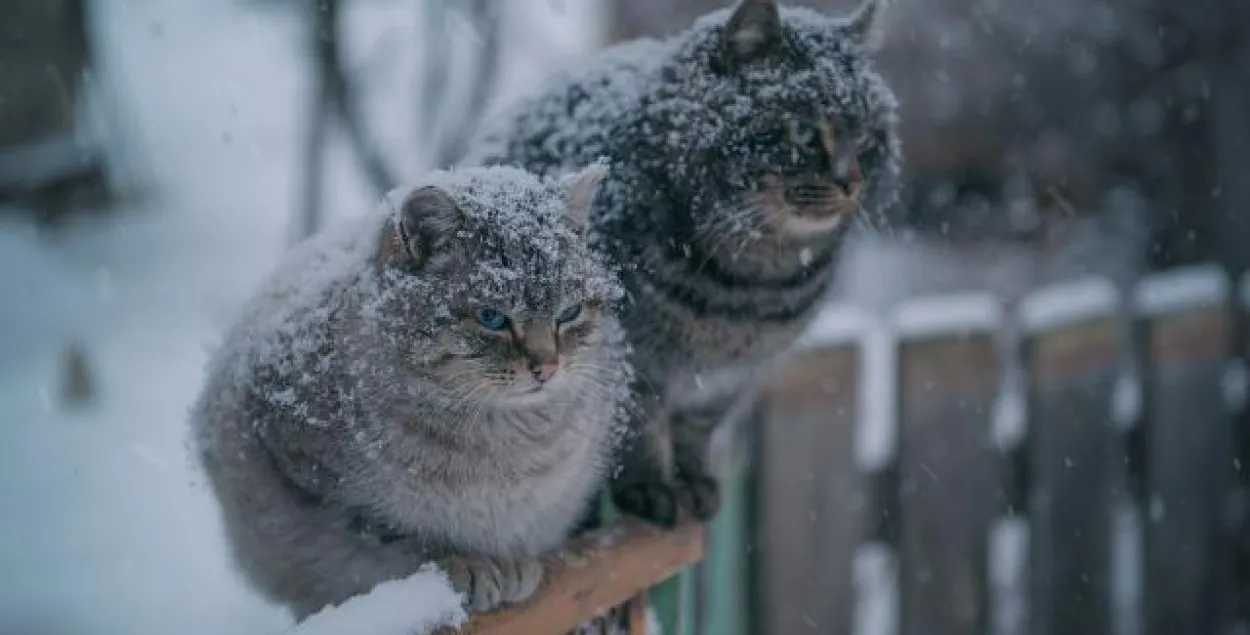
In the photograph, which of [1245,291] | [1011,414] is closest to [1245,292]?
[1245,291]

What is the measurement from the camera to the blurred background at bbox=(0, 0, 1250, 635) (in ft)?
8.30

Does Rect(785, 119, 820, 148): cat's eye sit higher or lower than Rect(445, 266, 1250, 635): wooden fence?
higher

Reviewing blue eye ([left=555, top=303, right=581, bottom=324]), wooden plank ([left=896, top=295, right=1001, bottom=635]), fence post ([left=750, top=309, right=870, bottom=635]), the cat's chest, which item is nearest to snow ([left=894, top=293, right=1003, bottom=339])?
wooden plank ([left=896, top=295, right=1001, bottom=635])

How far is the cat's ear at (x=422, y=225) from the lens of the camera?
1.22 m

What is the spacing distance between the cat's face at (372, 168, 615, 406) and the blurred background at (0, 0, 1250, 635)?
435 mm

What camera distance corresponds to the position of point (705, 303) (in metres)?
1.71

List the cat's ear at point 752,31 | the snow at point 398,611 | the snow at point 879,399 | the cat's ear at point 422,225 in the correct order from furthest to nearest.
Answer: the snow at point 879,399 → the cat's ear at point 752,31 → the cat's ear at point 422,225 → the snow at point 398,611

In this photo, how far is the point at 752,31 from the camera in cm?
158

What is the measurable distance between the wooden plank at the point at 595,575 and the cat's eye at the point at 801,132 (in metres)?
0.53

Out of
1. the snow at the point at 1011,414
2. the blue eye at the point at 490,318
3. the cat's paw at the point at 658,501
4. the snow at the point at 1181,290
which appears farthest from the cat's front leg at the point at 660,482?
the snow at the point at 1181,290

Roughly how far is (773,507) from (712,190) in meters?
0.94

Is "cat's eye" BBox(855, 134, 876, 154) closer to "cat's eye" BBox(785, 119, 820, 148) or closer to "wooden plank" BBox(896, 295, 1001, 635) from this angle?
"cat's eye" BBox(785, 119, 820, 148)

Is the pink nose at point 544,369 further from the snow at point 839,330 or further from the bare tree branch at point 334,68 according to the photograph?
the bare tree branch at point 334,68

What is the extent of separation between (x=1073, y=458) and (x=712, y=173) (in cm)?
155
